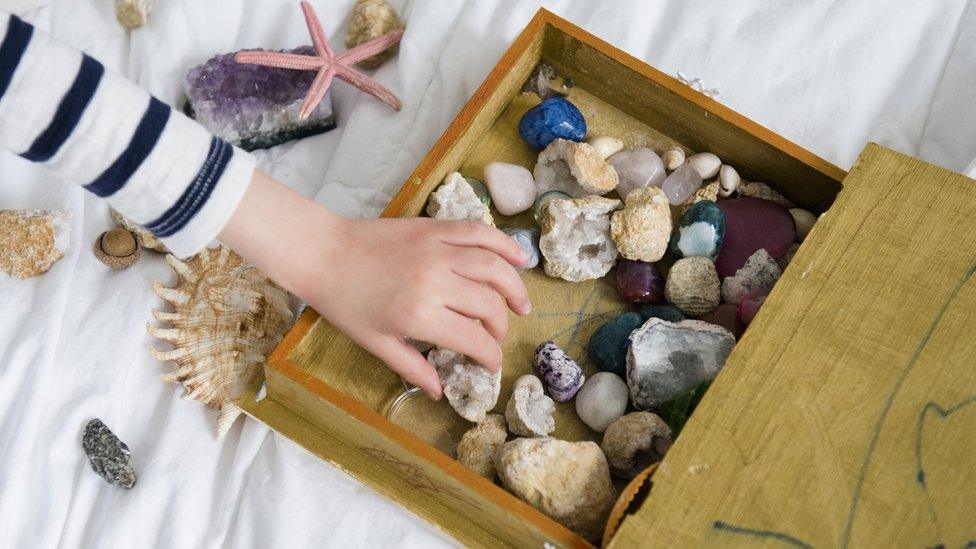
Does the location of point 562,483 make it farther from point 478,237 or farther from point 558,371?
point 478,237

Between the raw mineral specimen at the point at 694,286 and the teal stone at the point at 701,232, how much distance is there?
17mm

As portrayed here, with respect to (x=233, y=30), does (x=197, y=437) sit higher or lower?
lower

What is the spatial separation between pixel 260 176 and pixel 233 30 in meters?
0.39

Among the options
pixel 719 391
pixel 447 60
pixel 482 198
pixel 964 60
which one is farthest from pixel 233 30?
pixel 964 60

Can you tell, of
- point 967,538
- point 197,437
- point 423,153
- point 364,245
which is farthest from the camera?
point 423,153

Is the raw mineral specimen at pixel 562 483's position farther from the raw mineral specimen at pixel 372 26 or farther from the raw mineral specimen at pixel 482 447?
the raw mineral specimen at pixel 372 26

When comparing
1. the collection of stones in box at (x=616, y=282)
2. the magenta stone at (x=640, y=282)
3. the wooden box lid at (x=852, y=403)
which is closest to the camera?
the wooden box lid at (x=852, y=403)

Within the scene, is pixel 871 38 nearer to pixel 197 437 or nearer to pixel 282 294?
pixel 282 294

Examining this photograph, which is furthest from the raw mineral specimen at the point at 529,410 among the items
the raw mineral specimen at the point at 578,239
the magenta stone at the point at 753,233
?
the magenta stone at the point at 753,233

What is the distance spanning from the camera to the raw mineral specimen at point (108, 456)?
33.2 inches

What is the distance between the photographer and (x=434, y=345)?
82 cm

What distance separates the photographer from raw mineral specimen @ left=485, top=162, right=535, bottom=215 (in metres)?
0.90

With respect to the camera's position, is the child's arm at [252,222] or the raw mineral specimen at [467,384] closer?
the child's arm at [252,222]

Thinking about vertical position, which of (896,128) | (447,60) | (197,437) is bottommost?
(197,437)
